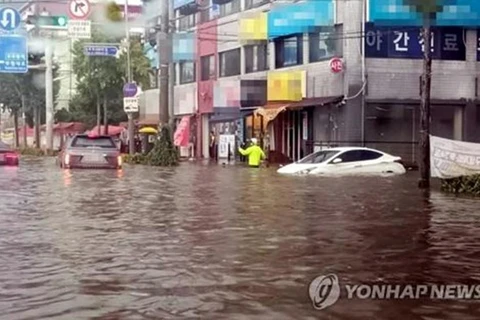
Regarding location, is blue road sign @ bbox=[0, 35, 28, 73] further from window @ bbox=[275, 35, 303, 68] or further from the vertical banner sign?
the vertical banner sign

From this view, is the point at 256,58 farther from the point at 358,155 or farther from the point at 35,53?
the point at 358,155

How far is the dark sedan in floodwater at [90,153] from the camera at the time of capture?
28.6m

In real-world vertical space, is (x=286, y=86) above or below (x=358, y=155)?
above

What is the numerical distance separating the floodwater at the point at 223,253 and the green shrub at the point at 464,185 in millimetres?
1577

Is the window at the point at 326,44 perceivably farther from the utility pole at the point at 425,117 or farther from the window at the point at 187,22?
the window at the point at 187,22

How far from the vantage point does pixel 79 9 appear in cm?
3628

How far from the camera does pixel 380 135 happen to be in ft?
119

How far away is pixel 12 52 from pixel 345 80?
1488cm

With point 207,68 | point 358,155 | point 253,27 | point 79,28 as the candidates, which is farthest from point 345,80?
point 207,68

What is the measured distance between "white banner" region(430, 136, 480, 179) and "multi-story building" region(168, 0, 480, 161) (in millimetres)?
12425

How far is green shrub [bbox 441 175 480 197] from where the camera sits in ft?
63.8

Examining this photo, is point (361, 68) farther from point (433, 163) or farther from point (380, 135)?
point (433, 163)

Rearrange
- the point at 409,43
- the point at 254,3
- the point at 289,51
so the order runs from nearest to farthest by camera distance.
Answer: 1. the point at 409,43
2. the point at 289,51
3. the point at 254,3

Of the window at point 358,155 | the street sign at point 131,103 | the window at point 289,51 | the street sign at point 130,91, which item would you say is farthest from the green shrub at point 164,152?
the window at point 358,155
